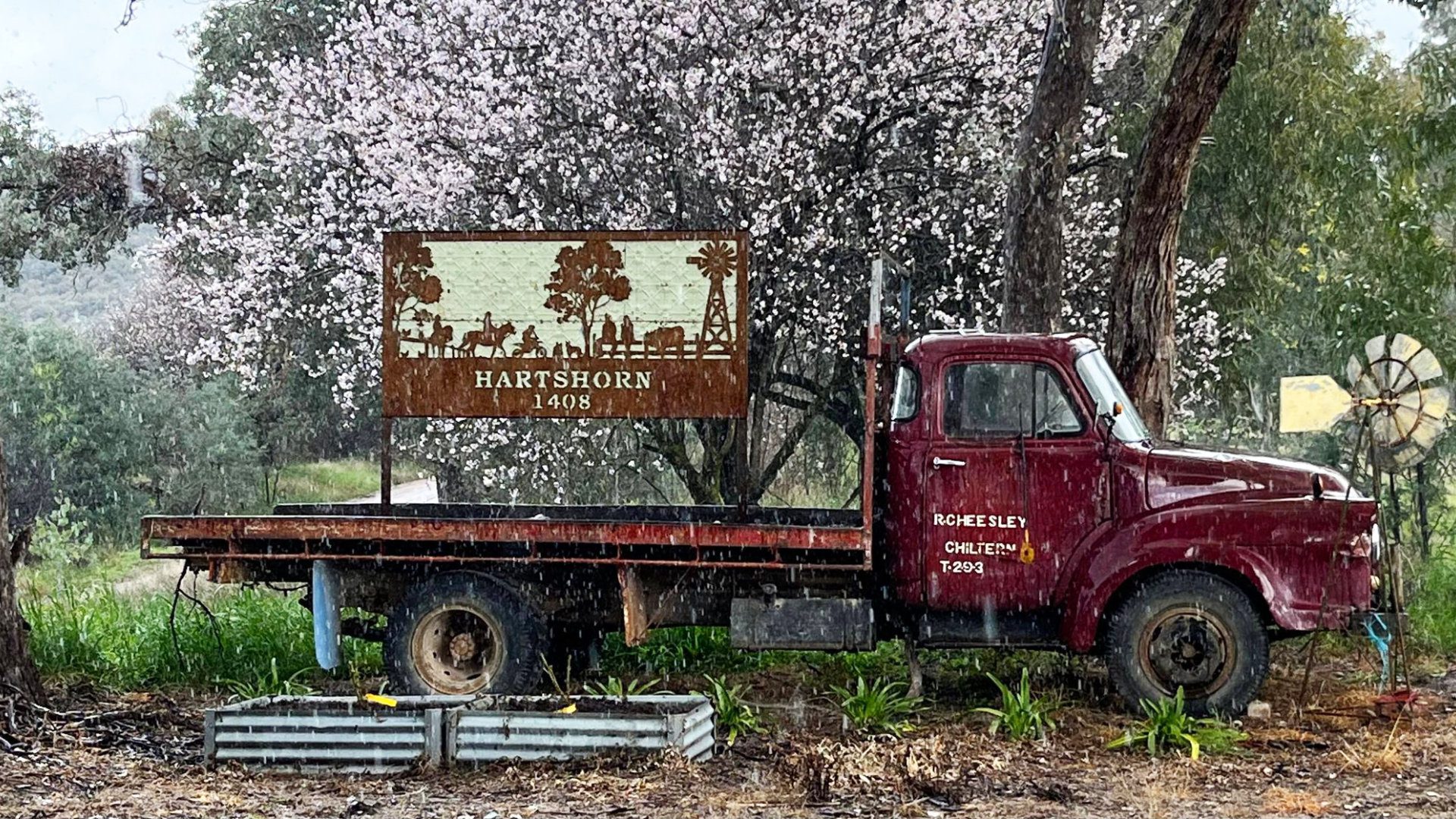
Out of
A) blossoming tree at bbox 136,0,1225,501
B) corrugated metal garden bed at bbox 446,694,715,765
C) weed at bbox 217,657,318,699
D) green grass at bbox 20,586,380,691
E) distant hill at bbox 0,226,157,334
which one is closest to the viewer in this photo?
corrugated metal garden bed at bbox 446,694,715,765

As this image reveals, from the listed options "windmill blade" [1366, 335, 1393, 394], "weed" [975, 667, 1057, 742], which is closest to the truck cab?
"weed" [975, 667, 1057, 742]

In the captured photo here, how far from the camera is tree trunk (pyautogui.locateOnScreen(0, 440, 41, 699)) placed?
8.62 meters

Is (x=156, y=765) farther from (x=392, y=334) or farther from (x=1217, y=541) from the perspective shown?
(x=1217, y=541)

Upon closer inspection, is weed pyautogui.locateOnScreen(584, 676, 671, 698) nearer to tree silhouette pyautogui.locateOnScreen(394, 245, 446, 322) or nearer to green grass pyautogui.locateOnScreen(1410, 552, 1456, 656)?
tree silhouette pyautogui.locateOnScreen(394, 245, 446, 322)

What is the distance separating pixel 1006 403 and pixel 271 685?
4.87m

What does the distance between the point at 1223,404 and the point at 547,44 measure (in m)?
8.91

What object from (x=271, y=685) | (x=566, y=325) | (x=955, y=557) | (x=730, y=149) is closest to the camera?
(x=955, y=557)

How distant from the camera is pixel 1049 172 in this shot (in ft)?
38.9

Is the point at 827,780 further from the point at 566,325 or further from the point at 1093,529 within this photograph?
the point at 566,325

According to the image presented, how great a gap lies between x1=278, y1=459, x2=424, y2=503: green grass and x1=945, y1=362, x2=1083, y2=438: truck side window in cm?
2135

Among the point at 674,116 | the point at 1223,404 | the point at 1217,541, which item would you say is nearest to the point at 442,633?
the point at 1217,541

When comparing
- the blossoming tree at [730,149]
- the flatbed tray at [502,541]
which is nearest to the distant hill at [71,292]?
the blossoming tree at [730,149]

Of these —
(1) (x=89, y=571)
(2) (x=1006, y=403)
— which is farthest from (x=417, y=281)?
(1) (x=89, y=571)

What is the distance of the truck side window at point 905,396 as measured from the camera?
887 centimetres
